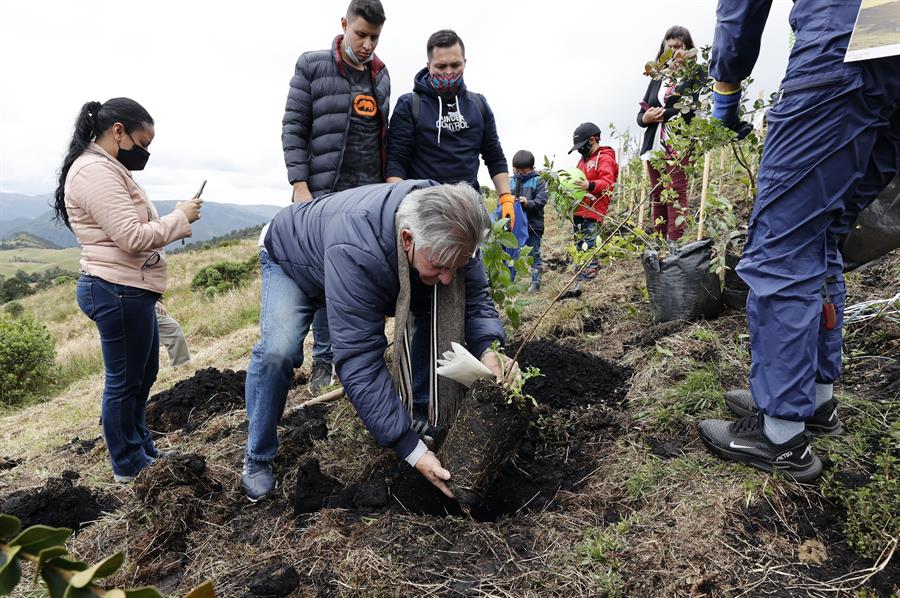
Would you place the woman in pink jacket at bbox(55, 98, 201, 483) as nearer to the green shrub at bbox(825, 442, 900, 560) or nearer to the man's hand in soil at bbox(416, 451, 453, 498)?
the man's hand in soil at bbox(416, 451, 453, 498)

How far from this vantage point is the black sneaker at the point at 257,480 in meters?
2.34

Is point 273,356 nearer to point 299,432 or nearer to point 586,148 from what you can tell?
point 299,432

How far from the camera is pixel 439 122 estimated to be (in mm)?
3428

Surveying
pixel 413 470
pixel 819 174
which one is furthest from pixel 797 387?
pixel 413 470

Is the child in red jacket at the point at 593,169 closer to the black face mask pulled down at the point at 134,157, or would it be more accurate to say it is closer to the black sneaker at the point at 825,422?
the black sneaker at the point at 825,422

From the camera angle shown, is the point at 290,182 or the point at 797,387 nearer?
the point at 797,387

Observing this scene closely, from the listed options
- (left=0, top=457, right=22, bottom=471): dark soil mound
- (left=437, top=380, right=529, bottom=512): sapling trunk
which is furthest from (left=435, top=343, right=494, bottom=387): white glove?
(left=0, top=457, right=22, bottom=471): dark soil mound

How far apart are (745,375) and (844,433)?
583 millimetres

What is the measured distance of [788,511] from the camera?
171 centimetres

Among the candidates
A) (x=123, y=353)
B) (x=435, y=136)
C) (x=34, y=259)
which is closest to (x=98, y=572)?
(x=123, y=353)

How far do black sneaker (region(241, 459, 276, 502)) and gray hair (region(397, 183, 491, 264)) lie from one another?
1.29m

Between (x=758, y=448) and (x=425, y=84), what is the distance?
110 inches

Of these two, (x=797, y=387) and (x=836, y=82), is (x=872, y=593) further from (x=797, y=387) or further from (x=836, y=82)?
(x=836, y=82)

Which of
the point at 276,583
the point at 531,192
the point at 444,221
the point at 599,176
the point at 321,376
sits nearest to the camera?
the point at 276,583
